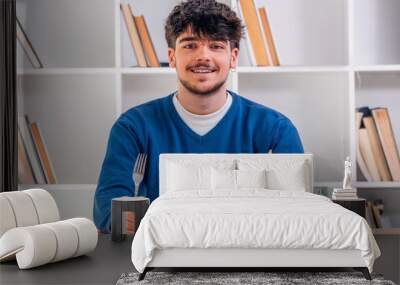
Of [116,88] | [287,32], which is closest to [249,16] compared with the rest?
[287,32]

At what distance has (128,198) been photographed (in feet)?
18.3

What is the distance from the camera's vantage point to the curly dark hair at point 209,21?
19.1 ft

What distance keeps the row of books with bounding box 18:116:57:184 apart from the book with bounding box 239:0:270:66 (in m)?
1.98

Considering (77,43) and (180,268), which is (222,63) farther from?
(180,268)

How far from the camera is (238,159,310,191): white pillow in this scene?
17.7 feet

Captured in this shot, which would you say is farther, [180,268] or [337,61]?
[337,61]

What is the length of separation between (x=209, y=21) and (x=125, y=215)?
5.75 ft

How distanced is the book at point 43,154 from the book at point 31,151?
0.11 feet

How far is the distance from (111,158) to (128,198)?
0.52m

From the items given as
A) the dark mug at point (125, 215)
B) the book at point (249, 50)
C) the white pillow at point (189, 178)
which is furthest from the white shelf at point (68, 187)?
the book at point (249, 50)

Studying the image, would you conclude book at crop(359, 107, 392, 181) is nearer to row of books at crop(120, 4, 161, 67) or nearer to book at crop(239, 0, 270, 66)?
book at crop(239, 0, 270, 66)

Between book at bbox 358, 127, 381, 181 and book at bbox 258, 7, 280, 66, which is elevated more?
book at bbox 258, 7, 280, 66

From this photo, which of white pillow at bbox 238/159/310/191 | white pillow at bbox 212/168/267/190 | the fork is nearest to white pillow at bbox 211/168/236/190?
white pillow at bbox 212/168/267/190

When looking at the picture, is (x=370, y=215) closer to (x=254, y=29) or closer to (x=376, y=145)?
(x=376, y=145)
